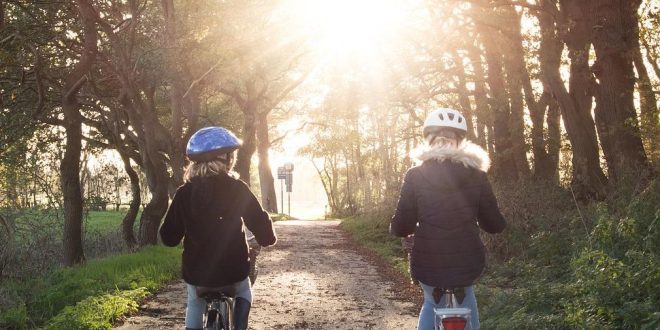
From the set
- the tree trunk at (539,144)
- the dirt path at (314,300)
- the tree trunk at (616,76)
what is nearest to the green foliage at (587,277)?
the dirt path at (314,300)

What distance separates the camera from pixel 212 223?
13.5 ft

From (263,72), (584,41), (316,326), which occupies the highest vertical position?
(263,72)

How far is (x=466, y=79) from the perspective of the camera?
59.3 feet

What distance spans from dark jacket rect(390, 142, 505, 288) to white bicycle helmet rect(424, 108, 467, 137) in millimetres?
135

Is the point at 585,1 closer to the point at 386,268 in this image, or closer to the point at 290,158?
the point at 386,268

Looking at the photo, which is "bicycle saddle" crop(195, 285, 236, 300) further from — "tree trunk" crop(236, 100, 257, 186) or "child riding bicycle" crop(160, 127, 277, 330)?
"tree trunk" crop(236, 100, 257, 186)

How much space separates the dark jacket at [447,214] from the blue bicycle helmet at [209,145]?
3.91 feet

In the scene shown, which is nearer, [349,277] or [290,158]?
[349,277]

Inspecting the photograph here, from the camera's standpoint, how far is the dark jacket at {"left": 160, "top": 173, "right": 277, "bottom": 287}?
4.07m

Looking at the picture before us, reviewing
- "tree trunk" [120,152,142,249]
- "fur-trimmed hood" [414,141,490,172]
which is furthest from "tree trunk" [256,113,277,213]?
"fur-trimmed hood" [414,141,490,172]

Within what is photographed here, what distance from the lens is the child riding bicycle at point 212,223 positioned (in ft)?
13.4

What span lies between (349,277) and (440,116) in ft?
27.3

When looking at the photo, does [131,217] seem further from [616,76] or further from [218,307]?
[218,307]

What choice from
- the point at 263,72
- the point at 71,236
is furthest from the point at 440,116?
the point at 263,72
